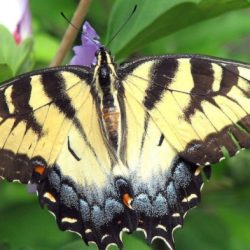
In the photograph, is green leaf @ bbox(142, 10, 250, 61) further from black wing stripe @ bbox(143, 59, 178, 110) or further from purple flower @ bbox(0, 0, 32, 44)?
black wing stripe @ bbox(143, 59, 178, 110)

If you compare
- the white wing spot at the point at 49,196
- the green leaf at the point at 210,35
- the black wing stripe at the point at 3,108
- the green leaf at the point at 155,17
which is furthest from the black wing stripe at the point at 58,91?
the green leaf at the point at 210,35

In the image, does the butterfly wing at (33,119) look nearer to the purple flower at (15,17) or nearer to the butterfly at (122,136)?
the butterfly at (122,136)

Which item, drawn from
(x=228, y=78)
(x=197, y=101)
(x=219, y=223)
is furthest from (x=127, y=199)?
(x=219, y=223)

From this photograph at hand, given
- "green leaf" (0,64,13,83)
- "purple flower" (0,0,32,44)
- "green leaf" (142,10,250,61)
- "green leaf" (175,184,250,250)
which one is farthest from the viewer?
"green leaf" (142,10,250,61)

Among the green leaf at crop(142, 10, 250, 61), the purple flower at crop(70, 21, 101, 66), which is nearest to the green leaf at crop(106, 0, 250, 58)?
the purple flower at crop(70, 21, 101, 66)

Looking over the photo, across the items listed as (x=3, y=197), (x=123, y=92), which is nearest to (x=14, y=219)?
(x=3, y=197)

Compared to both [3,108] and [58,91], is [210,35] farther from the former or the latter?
[3,108]
